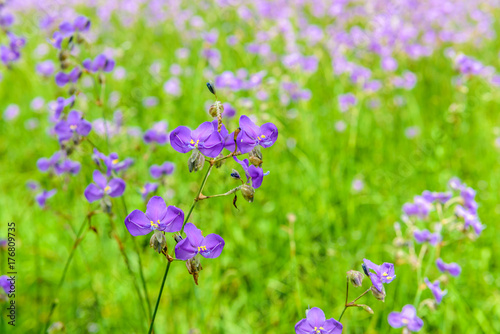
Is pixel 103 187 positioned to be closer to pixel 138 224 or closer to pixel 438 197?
pixel 138 224

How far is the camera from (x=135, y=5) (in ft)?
25.5

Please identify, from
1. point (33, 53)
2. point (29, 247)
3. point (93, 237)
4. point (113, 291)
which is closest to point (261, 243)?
point (113, 291)

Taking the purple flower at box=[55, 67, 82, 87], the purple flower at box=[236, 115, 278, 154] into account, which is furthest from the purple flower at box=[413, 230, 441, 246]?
the purple flower at box=[55, 67, 82, 87]

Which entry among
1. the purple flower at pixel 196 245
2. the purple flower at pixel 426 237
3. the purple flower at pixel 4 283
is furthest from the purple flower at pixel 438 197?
the purple flower at pixel 4 283

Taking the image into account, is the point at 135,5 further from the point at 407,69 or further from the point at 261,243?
the point at 261,243

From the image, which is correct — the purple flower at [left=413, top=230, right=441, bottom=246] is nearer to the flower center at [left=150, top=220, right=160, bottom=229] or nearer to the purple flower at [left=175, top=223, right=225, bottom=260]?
the purple flower at [left=175, top=223, right=225, bottom=260]

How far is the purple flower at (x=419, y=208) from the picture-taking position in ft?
6.27

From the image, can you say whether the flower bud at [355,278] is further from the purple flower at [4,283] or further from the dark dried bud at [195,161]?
the purple flower at [4,283]

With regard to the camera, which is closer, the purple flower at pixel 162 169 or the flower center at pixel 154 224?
the flower center at pixel 154 224

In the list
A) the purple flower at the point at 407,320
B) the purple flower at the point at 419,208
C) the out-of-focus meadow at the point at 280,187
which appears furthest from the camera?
the out-of-focus meadow at the point at 280,187

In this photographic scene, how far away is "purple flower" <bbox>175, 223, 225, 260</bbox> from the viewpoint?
1.09 metres

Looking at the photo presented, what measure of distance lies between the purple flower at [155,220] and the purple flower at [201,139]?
0.51ft

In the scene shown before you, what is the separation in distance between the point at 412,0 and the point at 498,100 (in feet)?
7.32

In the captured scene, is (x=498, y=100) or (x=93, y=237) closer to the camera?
(x=93, y=237)
